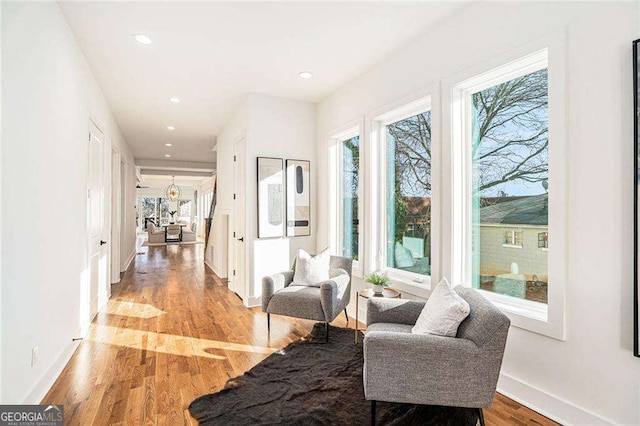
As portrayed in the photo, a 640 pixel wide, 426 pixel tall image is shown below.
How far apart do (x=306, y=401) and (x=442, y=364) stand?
0.93m

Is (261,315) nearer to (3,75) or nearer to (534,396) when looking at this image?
(534,396)

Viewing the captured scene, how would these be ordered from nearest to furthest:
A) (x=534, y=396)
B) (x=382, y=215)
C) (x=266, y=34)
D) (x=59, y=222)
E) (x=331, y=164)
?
(x=534, y=396)
(x=59, y=222)
(x=266, y=34)
(x=382, y=215)
(x=331, y=164)

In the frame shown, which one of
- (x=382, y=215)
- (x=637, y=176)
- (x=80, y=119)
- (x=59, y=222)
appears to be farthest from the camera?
(x=382, y=215)

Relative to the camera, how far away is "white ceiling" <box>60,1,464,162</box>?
2.49 metres

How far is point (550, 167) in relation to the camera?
1974 millimetres

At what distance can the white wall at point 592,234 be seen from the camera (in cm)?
166

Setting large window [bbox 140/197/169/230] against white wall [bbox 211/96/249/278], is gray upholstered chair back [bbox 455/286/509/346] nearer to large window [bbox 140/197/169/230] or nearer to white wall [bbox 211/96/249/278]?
white wall [bbox 211/96/249/278]

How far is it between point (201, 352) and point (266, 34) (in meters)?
2.87

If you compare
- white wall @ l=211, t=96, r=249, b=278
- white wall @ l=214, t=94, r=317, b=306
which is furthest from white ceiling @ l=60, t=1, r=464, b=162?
white wall @ l=211, t=96, r=249, b=278

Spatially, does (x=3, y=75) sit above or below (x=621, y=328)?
above

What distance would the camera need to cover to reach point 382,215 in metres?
3.63

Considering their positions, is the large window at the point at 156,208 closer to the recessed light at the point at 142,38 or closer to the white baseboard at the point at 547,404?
the recessed light at the point at 142,38

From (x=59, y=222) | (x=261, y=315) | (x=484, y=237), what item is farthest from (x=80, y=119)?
(x=484, y=237)

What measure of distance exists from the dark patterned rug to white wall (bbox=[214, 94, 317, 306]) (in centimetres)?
173
